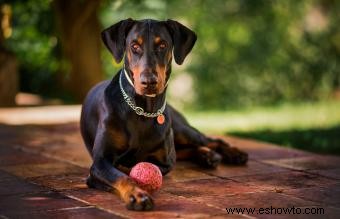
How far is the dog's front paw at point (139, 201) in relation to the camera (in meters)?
3.88

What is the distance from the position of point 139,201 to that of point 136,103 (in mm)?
1028

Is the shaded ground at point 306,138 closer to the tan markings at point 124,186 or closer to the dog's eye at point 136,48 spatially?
the dog's eye at point 136,48

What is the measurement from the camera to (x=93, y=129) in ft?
17.1

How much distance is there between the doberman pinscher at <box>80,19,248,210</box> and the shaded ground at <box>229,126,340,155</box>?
8.87ft

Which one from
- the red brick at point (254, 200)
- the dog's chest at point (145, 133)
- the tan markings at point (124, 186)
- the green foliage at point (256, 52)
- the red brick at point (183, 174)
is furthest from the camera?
the green foliage at point (256, 52)

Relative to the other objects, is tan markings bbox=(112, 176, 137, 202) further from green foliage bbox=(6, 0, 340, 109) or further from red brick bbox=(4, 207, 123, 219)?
green foliage bbox=(6, 0, 340, 109)

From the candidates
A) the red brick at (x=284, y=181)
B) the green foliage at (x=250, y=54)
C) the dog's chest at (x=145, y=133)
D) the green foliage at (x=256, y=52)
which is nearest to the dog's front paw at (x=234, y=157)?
the red brick at (x=284, y=181)

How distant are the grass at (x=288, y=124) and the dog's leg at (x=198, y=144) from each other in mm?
1653

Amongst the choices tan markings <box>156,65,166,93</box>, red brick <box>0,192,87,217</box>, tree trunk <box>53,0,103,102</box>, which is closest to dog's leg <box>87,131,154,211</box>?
red brick <box>0,192,87,217</box>

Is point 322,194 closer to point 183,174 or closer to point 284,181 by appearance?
point 284,181

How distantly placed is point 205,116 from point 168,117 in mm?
5631

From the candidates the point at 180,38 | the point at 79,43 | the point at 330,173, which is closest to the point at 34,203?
the point at 180,38

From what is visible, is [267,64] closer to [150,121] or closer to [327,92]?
[327,92]

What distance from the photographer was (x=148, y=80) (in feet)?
14.3
